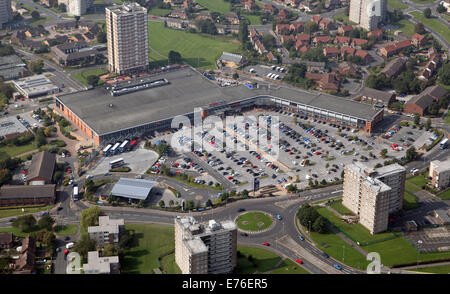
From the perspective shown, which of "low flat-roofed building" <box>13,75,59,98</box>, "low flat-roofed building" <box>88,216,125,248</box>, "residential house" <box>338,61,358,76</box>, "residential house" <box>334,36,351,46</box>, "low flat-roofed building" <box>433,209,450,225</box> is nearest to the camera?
"low flat-roofed building" <box>88,216,125,248</box>

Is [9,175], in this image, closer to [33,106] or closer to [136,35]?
[33,106]

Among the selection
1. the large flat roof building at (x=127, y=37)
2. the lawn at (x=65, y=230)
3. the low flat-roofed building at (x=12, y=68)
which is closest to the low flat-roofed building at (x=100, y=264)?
→ the lawn at (x=65, y=230)

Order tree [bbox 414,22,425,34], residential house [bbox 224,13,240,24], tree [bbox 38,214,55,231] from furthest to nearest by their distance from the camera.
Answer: residential house [bbox 224,13,240,24] < tree [bbox 414,22,425,34] < tree [bbox 38,214,55,231]

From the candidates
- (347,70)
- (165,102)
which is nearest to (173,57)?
(165,102)

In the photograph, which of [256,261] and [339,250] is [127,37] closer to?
[256,261]

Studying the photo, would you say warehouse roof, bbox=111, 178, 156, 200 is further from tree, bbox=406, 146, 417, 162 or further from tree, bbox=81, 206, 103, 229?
tree, bbox=406, 146, 417, 162

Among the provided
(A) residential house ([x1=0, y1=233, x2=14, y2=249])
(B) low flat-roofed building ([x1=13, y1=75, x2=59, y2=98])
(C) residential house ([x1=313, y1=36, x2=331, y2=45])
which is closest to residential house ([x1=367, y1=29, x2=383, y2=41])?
(C) residential house ([x1=313, y1=36, x2=331, y2=45])
